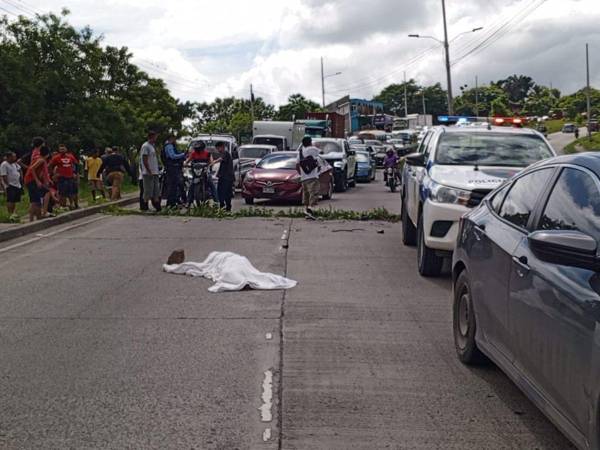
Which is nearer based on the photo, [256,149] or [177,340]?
[177,340]

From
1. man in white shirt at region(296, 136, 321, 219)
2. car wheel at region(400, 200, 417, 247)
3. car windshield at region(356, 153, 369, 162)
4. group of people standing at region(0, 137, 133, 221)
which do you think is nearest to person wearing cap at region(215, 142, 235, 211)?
man in white shirt at region(296, 136, 321, 219)

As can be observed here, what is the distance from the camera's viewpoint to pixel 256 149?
3119cm

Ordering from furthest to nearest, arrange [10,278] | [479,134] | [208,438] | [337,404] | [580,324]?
[479,134] < [10,278] < [337,404] < [208,438] < [580,324]

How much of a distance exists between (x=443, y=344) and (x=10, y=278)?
5972mm

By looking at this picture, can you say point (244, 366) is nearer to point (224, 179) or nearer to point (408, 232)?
point (408, 232)

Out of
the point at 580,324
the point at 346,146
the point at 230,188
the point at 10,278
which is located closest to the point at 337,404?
the point at 580,324

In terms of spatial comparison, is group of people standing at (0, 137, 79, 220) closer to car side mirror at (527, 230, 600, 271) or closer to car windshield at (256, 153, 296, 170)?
car windshield at (256, 153, 296, 170)

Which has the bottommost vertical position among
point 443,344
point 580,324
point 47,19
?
point 443,344

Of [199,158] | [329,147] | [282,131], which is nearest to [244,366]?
[199,158]

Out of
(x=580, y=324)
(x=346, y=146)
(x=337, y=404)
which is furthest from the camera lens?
(x=346, y=146)

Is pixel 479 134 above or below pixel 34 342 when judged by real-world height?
above

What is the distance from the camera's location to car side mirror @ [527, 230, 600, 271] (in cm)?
399

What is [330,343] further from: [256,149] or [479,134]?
[256,149]

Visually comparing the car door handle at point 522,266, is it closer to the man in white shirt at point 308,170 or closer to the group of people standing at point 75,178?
the man in white shirt at point 308,170
